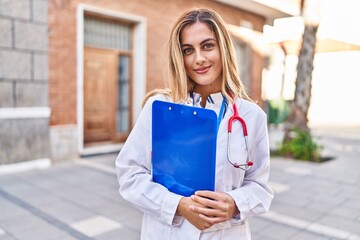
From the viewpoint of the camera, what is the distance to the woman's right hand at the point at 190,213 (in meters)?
1.17

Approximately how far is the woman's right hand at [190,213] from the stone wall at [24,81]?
5.76 m

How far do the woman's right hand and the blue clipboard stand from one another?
35mm

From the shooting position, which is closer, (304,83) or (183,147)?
(183,147)

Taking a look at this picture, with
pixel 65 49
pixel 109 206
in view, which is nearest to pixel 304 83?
pixel 65 49

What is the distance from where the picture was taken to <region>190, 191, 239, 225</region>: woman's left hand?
1146 millimetres

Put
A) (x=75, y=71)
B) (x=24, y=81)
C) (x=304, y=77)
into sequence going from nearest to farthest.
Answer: (x=24, y=81) < (x=75, y=71) < (x=304, y=77)

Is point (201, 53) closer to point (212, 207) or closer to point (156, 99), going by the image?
point (156, 99)

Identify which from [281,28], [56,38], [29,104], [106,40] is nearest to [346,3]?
[281,28]

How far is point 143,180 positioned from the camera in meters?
1.30

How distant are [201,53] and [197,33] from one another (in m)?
0.08

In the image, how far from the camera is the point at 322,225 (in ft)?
13.4

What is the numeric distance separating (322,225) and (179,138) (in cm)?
359

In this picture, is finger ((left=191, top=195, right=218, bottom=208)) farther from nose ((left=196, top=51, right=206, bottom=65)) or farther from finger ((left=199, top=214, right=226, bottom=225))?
nose ((left=196, top=51, right=206, bottom=65))

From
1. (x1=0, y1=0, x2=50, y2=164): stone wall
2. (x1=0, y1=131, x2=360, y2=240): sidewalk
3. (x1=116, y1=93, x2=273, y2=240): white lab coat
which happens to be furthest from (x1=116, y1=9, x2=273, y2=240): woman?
(x1=0, y1=0, x2=50, y2=164): stone wall
